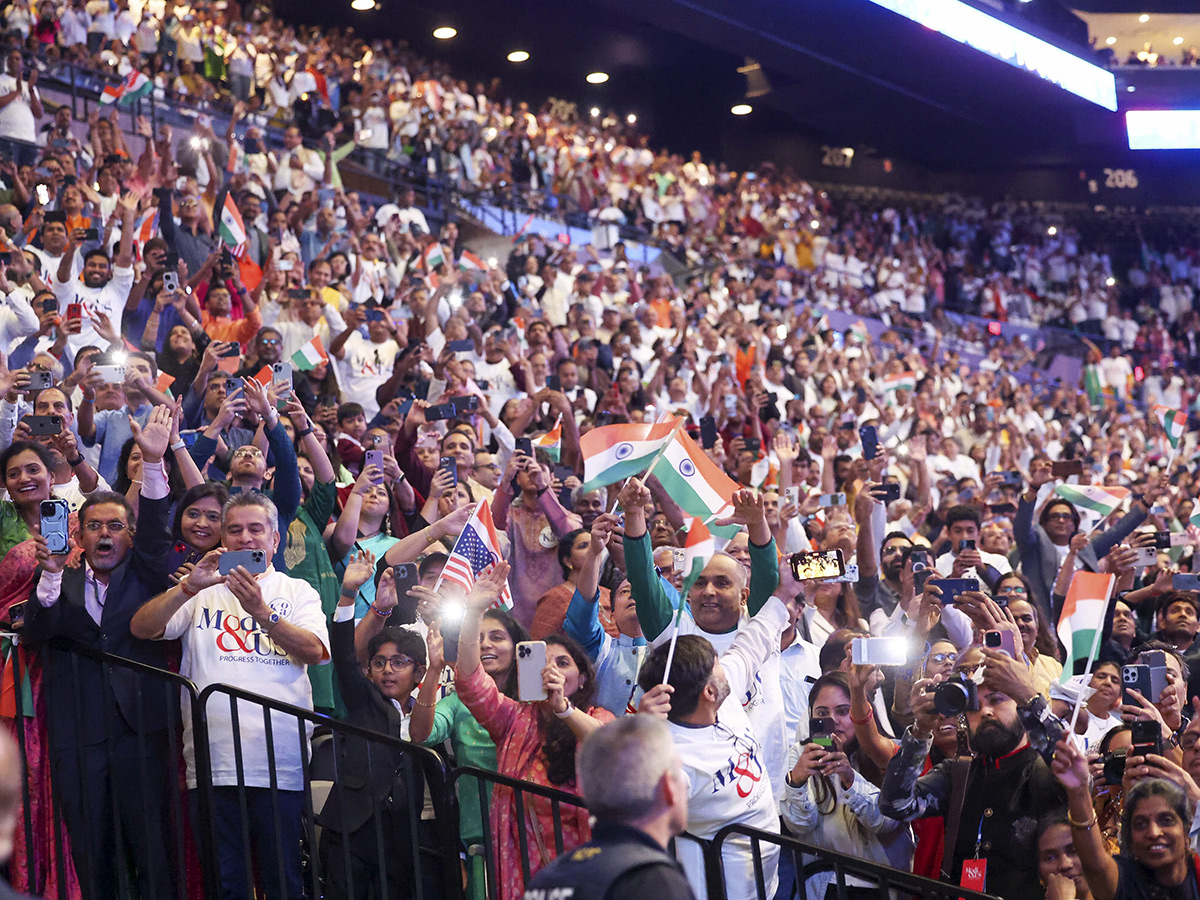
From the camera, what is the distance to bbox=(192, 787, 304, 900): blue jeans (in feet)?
13.6

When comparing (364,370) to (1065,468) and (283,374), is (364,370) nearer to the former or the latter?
(283,374)

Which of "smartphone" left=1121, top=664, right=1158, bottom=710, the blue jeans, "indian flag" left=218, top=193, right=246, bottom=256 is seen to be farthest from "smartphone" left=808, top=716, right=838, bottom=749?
"indian flag" left=218, top=193, right=246, bottom=256

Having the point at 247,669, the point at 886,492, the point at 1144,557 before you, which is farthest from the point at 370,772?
the point at 1144,557

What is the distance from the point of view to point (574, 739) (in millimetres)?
3963

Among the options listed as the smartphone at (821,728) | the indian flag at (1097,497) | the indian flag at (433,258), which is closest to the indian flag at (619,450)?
the smartphone at (821,728)

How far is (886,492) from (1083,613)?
1.22m

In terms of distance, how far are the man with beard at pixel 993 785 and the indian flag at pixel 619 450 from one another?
1.47 m

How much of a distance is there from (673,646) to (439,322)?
21.9ft

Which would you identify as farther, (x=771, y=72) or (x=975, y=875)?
(x=771, y=72)

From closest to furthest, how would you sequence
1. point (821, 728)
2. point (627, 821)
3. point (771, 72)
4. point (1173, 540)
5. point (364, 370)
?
point (627, 821)
point (821, 728)
point (1173, 540)
point (364, 370)
point (771, 72)

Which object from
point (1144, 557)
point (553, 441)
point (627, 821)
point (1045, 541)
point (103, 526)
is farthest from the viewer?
point (553, 441)

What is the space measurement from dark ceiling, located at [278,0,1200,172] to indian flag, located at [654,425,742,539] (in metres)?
11.5

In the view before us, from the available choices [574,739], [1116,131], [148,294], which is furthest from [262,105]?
[1116,131]

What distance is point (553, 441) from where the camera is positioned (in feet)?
26.0
